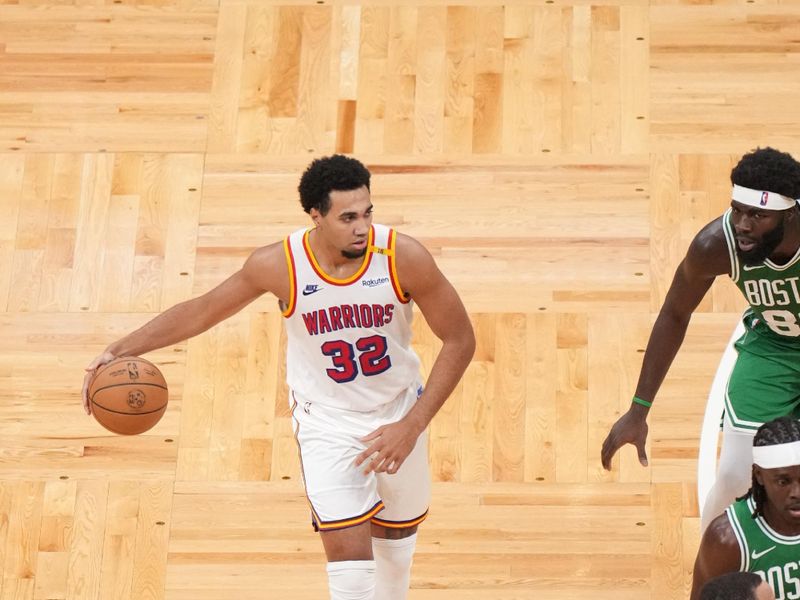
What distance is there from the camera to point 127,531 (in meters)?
5.88

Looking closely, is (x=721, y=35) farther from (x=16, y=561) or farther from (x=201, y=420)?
(x=16, y=561)

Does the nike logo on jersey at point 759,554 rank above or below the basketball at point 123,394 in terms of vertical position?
above

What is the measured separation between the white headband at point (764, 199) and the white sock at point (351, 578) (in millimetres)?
1661

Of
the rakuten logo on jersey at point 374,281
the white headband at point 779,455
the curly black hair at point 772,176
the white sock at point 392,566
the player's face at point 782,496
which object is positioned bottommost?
the white sock at point 392,566

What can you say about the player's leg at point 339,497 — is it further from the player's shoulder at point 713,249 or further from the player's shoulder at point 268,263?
the player's shoulder at point 713,249

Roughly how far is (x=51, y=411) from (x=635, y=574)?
2568 mm

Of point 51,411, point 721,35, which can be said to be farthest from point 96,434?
point 721,35

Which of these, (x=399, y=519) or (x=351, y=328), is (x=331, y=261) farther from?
(x=399, y=519)

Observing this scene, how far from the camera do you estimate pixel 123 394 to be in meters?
4.77

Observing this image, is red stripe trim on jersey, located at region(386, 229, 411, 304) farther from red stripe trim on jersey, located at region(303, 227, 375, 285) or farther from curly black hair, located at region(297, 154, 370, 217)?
curly black hair, located at region(297, 154, 370, 217)

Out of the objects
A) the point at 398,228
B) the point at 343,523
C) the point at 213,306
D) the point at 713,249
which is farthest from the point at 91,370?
the point at 398,228

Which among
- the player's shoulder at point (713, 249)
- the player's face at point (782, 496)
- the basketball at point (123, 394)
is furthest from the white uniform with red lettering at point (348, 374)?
the player's face at point (782, 496)

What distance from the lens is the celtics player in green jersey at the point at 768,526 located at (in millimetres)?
3760

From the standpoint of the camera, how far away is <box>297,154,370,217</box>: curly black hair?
14.8 ft
